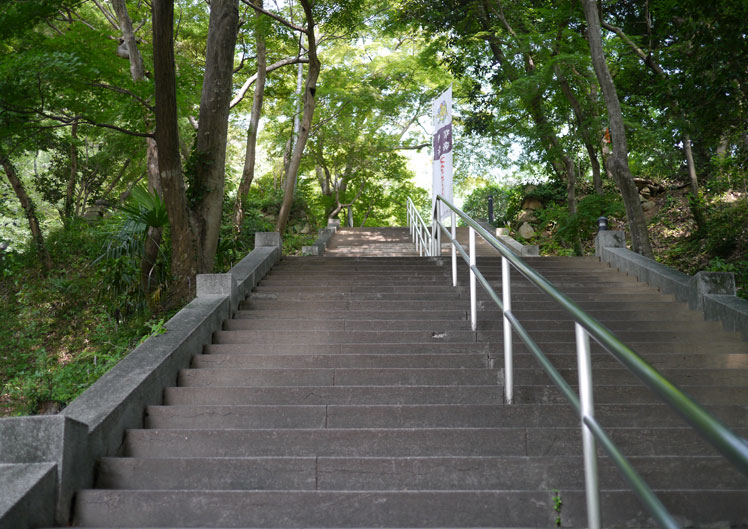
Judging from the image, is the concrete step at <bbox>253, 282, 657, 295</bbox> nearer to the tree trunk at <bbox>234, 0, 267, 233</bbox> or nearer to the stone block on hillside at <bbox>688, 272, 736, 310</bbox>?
the stone block on hillside at <bbox>688, 272, 736, 310</bbox>

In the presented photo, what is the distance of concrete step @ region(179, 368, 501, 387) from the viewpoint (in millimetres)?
4473

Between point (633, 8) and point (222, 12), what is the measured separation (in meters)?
10.5

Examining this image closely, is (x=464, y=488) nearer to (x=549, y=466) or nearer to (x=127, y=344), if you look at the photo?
(x=549, y=466)

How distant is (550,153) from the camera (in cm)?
1364

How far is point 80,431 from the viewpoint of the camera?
3068mm

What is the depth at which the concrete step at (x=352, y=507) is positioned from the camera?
109 inches

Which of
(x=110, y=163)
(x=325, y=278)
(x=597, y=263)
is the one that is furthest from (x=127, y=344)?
(x=110, y=163)

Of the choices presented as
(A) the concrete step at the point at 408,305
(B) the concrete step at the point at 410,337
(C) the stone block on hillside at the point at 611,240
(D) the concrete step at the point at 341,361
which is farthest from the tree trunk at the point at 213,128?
(C) the stone block on hillside at the point at 611,240

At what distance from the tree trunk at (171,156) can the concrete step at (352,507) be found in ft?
14.9

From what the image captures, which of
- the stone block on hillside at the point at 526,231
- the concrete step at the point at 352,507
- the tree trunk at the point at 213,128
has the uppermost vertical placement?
the tree trunk at the point at 213,128

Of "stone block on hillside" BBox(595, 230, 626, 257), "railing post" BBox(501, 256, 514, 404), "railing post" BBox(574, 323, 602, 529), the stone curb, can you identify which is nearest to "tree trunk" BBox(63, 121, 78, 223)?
"stone block on hillside" BBox(595, 230, 626, 257)

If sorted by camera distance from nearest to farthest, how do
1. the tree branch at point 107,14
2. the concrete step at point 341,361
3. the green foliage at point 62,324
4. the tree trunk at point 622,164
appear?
1. the concrete step at point 341,361
2. the green foliage at point 62,324
3. the tree trunk at point 622,164
4. the tree branch at point 107,14

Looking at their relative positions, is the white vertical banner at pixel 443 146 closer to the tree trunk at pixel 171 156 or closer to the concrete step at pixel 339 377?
the tree trunk at pixel 171 156

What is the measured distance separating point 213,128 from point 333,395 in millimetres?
4891
